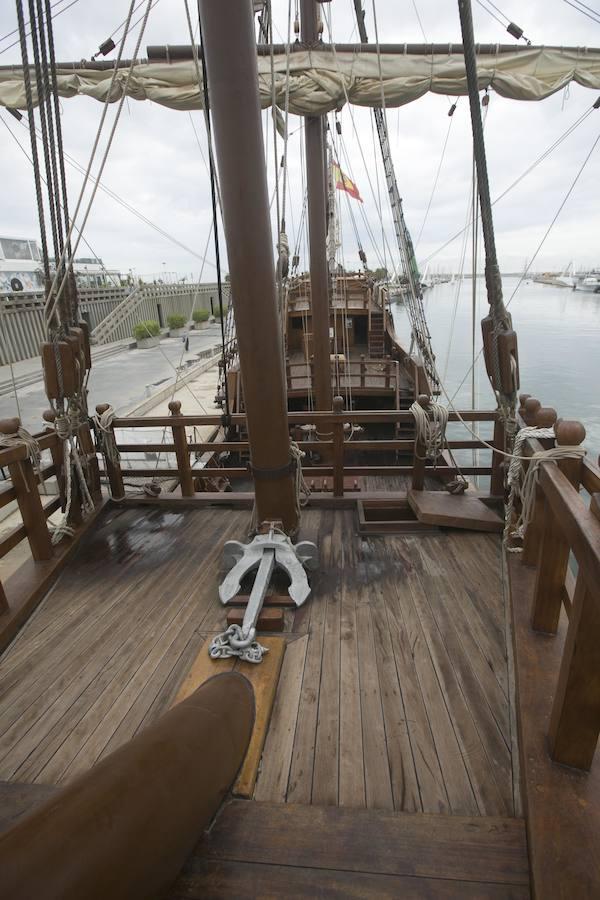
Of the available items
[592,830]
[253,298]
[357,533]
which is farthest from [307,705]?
[253,298]

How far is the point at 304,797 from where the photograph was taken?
1.65 metres

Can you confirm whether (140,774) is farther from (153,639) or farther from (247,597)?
(247,597)

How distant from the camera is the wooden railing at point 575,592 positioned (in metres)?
1.31

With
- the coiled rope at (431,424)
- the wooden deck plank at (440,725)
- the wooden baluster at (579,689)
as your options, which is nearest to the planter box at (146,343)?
the coiled rope at (431,424)

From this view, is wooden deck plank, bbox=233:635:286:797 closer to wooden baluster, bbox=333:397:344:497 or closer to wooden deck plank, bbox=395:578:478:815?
wooden deck plank, bbox=395:578:478:815

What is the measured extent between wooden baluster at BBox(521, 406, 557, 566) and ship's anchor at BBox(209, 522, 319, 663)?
1.32 m

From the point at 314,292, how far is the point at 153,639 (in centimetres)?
619

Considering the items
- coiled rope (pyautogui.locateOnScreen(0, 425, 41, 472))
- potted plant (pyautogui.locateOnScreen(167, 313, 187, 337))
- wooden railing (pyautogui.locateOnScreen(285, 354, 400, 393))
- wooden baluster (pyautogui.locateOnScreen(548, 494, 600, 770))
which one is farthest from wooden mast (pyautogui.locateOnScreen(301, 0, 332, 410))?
potted plant (pyautogui.locateOnScreen(167, 313, 187, 337))

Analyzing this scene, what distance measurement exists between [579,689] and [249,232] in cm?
259

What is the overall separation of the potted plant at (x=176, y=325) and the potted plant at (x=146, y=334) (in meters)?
3.13

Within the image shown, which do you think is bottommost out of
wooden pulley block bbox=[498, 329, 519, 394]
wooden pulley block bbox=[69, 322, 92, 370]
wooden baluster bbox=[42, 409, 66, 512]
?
wooden baluster bbox=[42, 409, 66, 512]

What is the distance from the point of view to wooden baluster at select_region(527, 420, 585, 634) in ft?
5.97

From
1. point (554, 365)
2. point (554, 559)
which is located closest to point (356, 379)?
point (554, 559)

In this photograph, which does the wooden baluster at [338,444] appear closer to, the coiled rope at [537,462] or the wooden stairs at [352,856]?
the coiled rope at [537,462]
